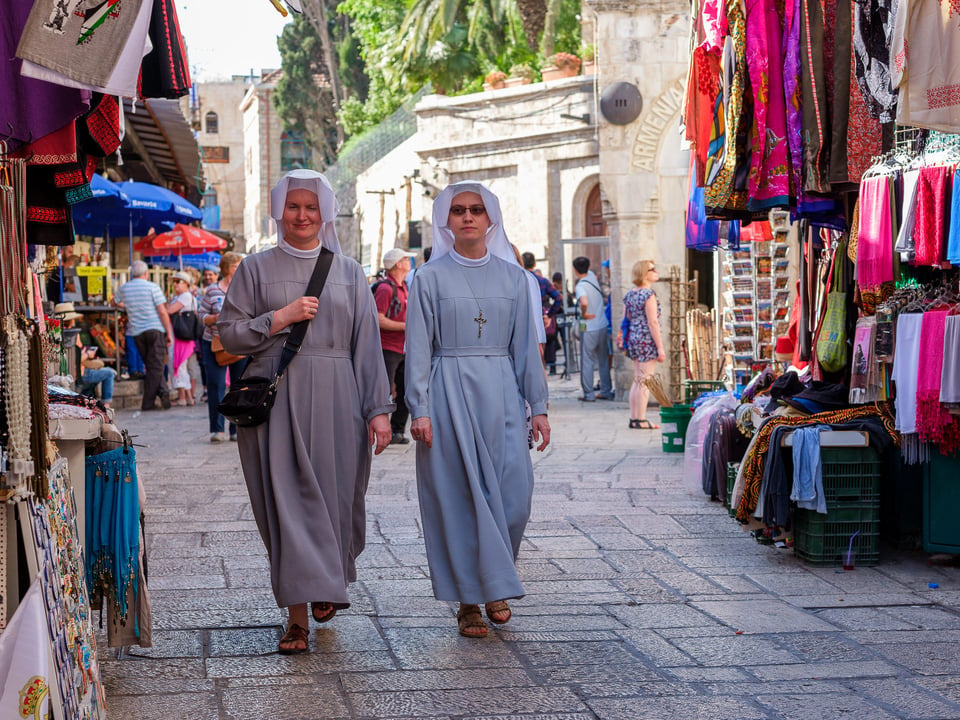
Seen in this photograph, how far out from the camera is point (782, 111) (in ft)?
23.0

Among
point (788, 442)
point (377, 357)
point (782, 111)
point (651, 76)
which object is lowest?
point (788, 442)

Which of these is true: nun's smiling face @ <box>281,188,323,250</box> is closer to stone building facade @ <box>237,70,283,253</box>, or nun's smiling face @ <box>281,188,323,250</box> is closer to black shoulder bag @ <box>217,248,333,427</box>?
black shoulder bag @ <box>217,248,333,427</box>

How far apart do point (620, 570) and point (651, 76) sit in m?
10.9

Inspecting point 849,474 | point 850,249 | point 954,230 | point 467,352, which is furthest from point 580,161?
point 467,352

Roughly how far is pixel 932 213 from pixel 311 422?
10.5 feet

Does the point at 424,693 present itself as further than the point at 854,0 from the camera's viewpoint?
No

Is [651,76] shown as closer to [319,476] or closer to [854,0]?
[854,0]

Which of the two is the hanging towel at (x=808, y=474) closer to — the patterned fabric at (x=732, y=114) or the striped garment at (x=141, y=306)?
the patterned fabric at (x=732, y=114)

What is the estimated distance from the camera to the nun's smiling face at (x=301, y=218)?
16.7 feet

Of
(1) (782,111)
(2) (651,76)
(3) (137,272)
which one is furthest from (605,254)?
(1) (782,111)

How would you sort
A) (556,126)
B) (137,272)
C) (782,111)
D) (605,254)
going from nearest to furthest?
1. (782,111)
2. (137,272)
3. (556,126)
4. (605,254)

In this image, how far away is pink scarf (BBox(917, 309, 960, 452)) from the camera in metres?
6.02

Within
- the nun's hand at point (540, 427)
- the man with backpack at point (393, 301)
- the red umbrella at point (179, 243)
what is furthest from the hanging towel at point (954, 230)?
the red umbrella at point (179, 243)

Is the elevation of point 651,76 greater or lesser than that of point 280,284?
greater
